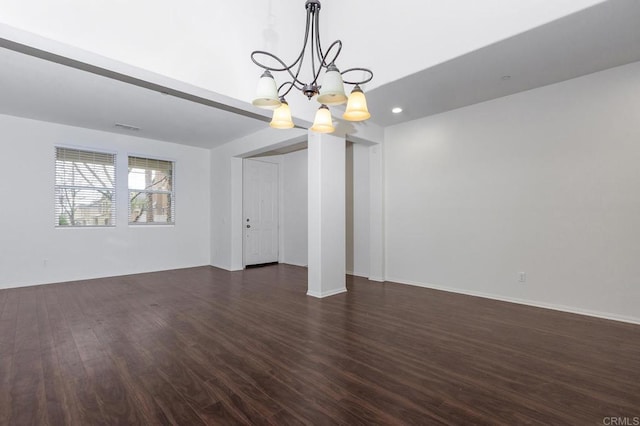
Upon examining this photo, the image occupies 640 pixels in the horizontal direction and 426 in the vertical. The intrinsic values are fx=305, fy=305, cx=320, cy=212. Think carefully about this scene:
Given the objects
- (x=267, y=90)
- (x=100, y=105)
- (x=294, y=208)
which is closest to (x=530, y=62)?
(x=267, y=90)

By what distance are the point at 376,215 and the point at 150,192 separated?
4779 millimetres

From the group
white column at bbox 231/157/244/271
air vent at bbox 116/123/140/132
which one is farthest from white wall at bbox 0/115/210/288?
white column at bbox 231/157/244/271

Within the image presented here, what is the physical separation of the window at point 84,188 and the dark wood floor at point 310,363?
2.00 meters

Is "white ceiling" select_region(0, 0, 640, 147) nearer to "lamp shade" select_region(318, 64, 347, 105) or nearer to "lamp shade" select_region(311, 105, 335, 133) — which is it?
"lamp shade" select_region(311, 105, 335, 133)

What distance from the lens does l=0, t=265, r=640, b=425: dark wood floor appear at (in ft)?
6.09

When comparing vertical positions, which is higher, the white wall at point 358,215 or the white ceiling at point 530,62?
the white ceiling at point 530,62

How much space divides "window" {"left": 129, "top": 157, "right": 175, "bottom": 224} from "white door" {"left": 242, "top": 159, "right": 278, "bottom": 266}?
5.42 feet

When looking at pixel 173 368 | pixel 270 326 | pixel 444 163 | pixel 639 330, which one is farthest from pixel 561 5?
pixel 173 368

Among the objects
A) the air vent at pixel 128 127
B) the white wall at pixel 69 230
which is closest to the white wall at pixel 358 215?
the white wall at pixel 69 230

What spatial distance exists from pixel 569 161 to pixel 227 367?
14.5 ft

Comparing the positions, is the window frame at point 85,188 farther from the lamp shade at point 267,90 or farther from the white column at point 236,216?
the lamp shade at point 267,90

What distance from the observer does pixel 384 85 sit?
3.68m

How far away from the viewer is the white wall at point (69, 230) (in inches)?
197

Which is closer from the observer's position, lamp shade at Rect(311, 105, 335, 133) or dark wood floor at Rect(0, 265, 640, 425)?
dark wood floor at Rect(0, 265, 640, 425)
